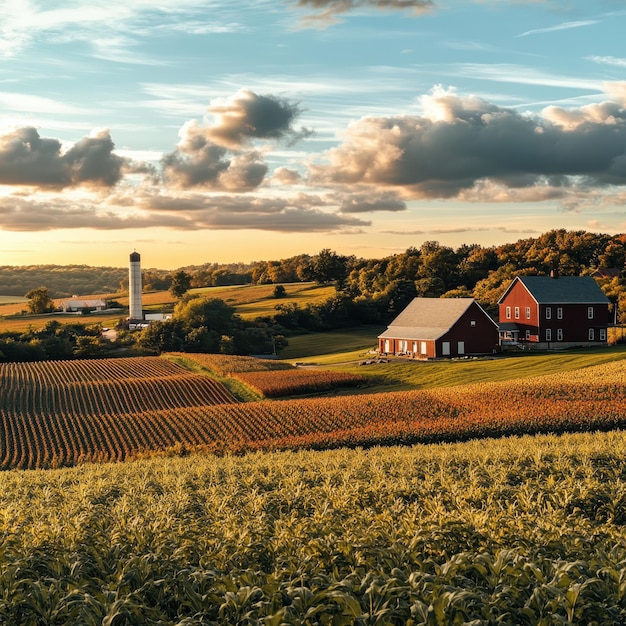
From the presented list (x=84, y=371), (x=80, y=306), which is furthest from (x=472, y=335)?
(x=80, y=306)

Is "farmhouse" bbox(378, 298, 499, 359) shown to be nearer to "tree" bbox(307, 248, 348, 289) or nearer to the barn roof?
the barn roof

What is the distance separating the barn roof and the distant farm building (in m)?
75.8

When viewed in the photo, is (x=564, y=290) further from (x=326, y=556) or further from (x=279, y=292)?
(x=326, y=556)

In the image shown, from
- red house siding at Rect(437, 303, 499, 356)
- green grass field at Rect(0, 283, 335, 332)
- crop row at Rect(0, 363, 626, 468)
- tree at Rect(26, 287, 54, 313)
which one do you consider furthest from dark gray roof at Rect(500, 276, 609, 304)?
tree at Rect(26, 287, 54, 313)

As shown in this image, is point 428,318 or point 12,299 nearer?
point 428,318

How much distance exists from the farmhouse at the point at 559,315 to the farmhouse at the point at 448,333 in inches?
230

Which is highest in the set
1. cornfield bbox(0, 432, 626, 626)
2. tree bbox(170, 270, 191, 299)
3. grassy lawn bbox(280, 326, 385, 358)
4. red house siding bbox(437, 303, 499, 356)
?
tree bbox(170, 270, 191, 299)

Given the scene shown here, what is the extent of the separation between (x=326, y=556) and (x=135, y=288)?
117 meters

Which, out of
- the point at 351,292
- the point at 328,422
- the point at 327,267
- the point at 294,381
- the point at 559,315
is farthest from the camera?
the point at 327,267

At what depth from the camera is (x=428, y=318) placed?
75.4m

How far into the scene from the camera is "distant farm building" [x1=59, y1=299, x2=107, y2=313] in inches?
5344

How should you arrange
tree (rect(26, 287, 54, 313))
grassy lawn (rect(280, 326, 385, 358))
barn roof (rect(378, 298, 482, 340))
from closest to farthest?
barn roof (rect(378, 298, 482, 340))
grassy lawn (rect(280, 326, 385, 358))
tree (rect(26, 287, 54, 313))

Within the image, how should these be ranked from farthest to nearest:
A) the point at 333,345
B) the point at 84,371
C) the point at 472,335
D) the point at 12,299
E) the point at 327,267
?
the point at 12,299 < the point at 327,267 < the point at 333,345 < the point at 472,335 < the point at 84,371

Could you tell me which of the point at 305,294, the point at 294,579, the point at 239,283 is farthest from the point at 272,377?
the point at 239,283
